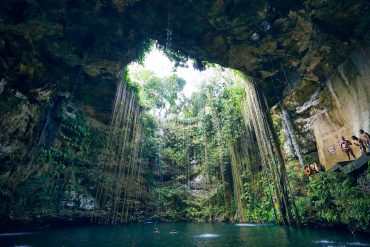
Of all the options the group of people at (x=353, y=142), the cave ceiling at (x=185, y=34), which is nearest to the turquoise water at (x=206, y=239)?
the group of people at (x=353, y=142)

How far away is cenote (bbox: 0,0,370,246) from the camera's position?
298 inches

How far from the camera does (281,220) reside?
34.0 feet

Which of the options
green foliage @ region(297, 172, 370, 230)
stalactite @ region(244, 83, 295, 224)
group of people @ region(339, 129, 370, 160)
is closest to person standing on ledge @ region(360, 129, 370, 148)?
group of people @ region(339, 129, 370, 160)

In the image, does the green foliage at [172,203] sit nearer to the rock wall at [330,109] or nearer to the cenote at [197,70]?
the cenote at [197,70]

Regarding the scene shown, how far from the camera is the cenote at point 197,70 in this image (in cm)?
757

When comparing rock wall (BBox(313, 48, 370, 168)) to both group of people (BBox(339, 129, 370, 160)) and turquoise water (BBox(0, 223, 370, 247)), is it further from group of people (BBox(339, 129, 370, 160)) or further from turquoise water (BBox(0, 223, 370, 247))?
turquoise water (BBox(0, 223, 370, 247))

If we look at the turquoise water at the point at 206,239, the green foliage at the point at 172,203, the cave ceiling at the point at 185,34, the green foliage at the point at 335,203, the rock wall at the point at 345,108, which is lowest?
the turquoise water at the point at 206,239

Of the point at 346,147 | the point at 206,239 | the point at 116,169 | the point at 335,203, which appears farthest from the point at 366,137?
the point at 116,169

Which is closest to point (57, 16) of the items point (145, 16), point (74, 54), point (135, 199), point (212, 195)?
point (74, 54)

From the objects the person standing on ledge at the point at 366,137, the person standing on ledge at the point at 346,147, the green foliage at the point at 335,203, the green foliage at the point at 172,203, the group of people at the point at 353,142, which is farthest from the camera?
the green foliage at the point at 172,203

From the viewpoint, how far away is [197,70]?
11703 mm

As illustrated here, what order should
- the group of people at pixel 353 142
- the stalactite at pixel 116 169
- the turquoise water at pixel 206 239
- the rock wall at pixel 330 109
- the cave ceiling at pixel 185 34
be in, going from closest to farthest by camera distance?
1. the turquoise water at pixel 206 239
2. the group of people at pixel 353 142
3. the rock wall at pixel 330 109
4. the cave ceiling at pixel 185 34
5. the stalactite at pixel 116 169

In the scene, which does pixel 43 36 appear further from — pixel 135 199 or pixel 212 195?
pixel 212 195

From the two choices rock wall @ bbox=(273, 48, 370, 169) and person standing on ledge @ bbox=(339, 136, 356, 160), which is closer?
rock wall @ bbox=(273, 48, 370, 169)
